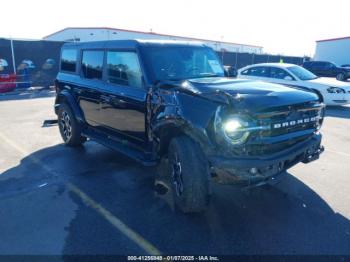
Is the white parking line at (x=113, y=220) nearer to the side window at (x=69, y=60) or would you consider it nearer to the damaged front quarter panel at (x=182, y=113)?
the damaged front quarter panel at (x=182, y=113)

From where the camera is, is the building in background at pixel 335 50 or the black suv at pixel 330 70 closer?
the black suv at pixel 330 70

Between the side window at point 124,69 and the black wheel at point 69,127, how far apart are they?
5.21ft

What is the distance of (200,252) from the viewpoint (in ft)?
9.89

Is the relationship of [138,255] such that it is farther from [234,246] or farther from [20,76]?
[20,76]

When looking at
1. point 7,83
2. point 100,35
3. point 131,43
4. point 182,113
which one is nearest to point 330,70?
point 100,35

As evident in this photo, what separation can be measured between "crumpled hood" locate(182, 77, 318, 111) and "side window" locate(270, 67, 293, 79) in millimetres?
7541

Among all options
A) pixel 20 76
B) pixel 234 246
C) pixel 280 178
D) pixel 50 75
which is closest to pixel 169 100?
pixel 280 178

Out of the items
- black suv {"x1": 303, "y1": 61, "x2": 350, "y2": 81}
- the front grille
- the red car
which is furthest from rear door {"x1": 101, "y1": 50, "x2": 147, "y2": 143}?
black suv {"x1": 303, "y1": 61, "x2": 350, "y2": 81}

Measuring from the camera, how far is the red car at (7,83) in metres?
15.8

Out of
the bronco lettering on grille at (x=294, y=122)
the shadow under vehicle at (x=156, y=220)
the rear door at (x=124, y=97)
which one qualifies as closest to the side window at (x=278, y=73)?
the shadow under vehicle at (x=156, y=220)

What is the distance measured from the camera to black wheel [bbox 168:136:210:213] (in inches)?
133

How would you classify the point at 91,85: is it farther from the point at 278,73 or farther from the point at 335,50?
the point at 335,50

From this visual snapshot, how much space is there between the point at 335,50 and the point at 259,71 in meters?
31.1

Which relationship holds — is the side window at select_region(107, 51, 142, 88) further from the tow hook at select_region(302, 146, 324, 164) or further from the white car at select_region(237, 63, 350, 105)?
the white car at select_region(237, 63, 350, 105)
